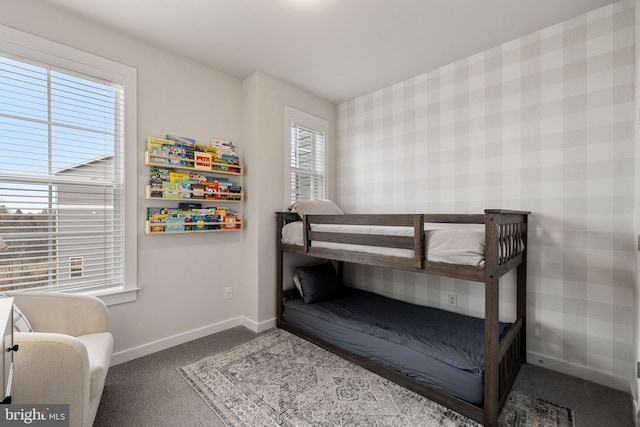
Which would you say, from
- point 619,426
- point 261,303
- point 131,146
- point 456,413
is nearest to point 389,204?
point 261,303

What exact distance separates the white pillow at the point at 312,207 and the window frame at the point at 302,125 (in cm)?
28

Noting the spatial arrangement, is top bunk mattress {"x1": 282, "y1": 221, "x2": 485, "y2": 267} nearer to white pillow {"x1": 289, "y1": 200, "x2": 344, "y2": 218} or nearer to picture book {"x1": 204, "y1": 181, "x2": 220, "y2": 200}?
white pillow {"x1": 289, "y1": 200, "x2": 344, "y2": 218}

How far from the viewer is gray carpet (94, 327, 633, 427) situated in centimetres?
165

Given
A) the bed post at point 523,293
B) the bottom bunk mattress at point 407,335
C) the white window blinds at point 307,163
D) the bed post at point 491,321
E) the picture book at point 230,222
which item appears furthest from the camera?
the white window blinds at point 307,163

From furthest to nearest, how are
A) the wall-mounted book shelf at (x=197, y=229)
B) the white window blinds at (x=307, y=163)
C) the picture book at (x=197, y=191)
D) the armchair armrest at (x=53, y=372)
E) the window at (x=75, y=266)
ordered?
the white window blinds at (x=307, y=163) < the picture book at (x=197, y=191) < the wall-mounted book shelf at (x=197, y=229) < the window at (x=75, y=266) < the armchair armrest at (x=53, y=372)

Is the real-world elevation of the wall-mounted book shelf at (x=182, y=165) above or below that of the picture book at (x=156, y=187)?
above

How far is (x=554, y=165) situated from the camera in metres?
2.17

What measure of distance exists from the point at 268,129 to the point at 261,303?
1722 millimetres

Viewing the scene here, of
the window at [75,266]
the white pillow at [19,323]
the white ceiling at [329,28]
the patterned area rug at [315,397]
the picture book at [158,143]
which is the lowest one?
the patterned area rug at [315,397]

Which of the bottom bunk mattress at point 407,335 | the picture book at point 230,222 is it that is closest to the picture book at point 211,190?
the picture book at point 230,222

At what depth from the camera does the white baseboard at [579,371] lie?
195 cm

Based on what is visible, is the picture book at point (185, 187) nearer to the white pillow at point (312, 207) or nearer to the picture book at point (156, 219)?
the picture book at point (156, 219)

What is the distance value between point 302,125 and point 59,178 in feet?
7.10

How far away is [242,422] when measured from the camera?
1626mm
